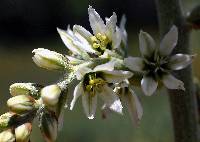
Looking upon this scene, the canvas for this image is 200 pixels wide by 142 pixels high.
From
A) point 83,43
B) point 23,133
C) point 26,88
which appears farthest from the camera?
point 83,43

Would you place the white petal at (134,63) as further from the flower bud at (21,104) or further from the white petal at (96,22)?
the flower bud at (21,104)

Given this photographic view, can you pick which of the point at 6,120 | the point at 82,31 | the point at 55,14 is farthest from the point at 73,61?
the point at 55,14

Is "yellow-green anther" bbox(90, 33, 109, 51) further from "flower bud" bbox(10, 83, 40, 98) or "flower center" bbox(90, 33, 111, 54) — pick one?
"flower bud" bbox(10, 83, 40, 98)

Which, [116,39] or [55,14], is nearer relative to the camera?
[116,39]

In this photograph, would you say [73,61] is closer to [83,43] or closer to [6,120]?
[83,43]

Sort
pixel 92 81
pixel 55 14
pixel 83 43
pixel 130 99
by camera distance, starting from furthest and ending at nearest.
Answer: pixel 55 14 < pixel 83 43 < pixel 130 99 < pixel 92 81

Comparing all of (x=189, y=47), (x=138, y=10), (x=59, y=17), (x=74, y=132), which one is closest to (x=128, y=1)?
(x=138, y=10)

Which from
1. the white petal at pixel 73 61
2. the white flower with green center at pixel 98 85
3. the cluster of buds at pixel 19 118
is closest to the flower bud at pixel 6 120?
the cluster of buds at pixel 19 118
